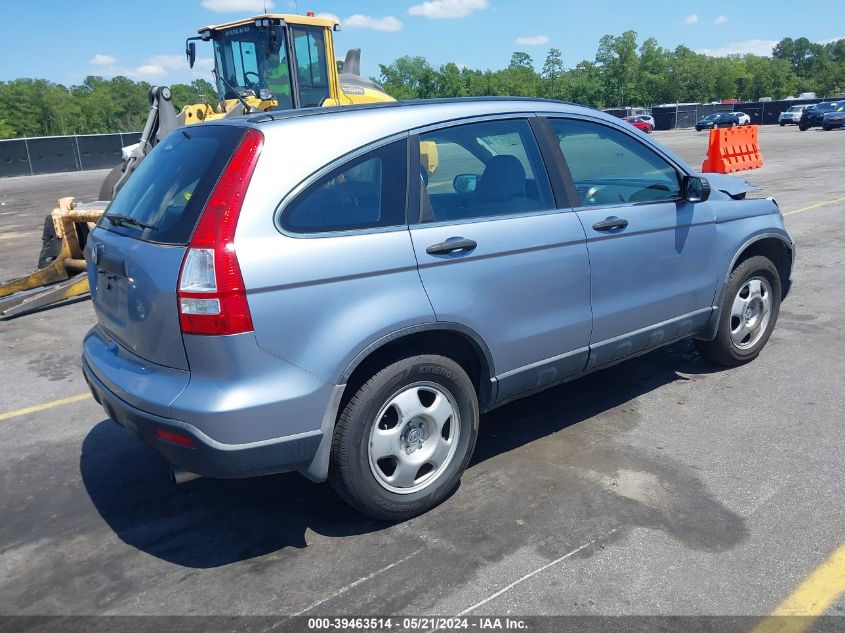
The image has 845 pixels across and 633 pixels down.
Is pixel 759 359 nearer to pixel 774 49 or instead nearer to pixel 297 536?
pixel 297 536

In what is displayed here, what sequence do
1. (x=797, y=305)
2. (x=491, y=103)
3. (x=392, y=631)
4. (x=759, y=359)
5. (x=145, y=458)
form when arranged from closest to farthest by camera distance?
(x=392, y=631) < (x=491, y=103) < (x=145, y=458) < (x=759, y=359) < (x=797, y=305)

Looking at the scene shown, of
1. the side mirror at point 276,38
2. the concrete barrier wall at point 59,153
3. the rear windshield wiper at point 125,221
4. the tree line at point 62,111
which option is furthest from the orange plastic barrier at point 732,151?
the tree line at point 62,111

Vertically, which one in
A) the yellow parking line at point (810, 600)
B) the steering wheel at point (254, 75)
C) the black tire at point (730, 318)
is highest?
the steering wheel at point (254, 75)

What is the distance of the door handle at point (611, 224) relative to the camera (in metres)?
3.96

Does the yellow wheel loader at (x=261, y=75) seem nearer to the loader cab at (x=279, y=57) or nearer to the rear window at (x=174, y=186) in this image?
the loader cab at (x=279, y=57)

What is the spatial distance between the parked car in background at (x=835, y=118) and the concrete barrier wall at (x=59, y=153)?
3881cm

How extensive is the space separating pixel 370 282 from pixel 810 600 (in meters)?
2.14

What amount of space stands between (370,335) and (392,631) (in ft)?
3.83

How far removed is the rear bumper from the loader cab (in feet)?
31.2

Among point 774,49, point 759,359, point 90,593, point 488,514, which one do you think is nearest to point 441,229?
point 488,514

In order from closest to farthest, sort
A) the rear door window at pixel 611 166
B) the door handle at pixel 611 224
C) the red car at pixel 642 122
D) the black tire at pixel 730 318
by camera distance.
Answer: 1. the door handle at pixel 611 224
2. the rear door window at pixel 611 166
3. the black tire at pixel 730 318
4. the red car at pixel 642 122

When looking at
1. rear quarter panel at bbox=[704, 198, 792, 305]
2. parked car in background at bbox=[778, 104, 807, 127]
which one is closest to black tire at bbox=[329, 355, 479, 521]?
rear quarter panel at bbox=[704, 198, 792, 305]

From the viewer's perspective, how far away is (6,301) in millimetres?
7625

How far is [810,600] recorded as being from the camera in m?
2.79
